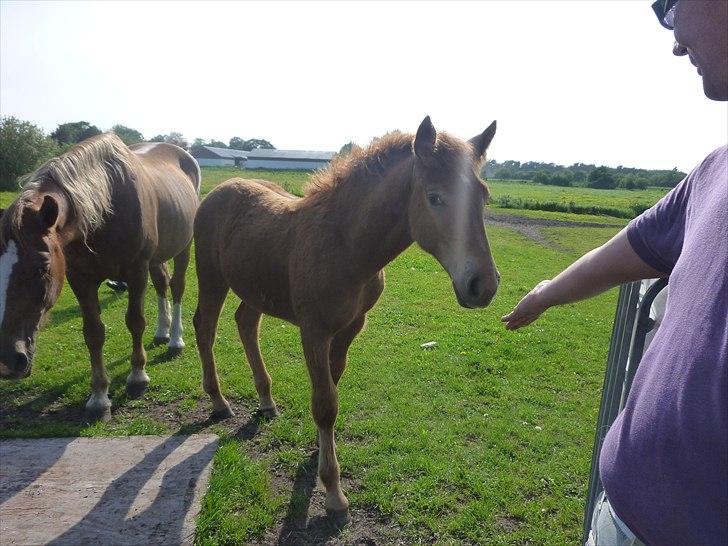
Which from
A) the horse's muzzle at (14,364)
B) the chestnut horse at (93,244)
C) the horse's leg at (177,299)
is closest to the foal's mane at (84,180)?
the chestnut horse at (93,244)

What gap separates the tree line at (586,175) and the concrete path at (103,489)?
3.22 m

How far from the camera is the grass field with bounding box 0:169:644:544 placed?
11.3ft

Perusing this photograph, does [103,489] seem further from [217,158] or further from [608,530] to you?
[217,158]

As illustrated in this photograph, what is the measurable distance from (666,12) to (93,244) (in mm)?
4712

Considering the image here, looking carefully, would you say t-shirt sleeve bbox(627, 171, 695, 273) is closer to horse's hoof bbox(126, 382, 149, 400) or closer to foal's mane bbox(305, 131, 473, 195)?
foal's mane bbox(305, 131, 473, 195)

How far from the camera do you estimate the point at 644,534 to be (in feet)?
4.45

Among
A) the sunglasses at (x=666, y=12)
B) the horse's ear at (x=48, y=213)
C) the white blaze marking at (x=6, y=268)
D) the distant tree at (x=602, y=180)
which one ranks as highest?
the distant tree at (x=602, y=180)

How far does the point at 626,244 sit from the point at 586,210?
125 ft

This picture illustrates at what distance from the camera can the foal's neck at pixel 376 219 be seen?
2918 millimetres

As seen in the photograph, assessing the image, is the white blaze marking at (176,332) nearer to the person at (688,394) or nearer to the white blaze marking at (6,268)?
the white blaze marking at (6,268)

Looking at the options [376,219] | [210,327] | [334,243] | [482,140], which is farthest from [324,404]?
[482,140]

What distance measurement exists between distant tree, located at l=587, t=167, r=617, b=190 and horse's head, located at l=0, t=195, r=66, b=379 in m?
36.4

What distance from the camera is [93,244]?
450 centimetres

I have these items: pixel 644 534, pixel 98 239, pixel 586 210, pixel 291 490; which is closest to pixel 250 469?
pixel 291 490
